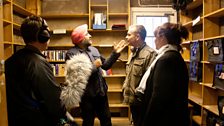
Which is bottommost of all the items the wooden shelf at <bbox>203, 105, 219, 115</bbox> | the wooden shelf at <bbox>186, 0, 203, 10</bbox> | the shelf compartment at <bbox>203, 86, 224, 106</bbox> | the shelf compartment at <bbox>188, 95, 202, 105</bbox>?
the wooden shelf at <bbox>203, 105, 219, 115</bbox>

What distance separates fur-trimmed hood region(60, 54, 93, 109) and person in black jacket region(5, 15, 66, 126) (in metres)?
0.41

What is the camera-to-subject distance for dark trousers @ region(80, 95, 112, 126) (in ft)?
10.6

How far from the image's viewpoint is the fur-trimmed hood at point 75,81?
229cm

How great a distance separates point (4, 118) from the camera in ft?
4.86

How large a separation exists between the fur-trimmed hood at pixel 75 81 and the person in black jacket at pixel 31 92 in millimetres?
406

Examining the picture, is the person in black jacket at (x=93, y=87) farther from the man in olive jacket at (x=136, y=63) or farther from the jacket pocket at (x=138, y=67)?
the jacket pocket at (x=138, y=67)

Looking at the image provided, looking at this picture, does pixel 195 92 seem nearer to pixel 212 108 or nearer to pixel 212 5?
pixel 212 108

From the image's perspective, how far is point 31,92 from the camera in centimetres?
175

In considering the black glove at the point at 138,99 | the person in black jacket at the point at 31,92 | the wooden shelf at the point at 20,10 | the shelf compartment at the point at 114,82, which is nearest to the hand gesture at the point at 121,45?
the black glove at the point at 138,99

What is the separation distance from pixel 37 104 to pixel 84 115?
1535 millimetres

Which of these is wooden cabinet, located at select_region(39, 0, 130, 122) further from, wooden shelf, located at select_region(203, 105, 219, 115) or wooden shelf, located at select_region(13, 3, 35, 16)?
wooden shelf, located at select_region(203, 105, 219, 115)

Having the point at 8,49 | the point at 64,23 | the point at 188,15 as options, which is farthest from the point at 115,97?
the point at 8,49

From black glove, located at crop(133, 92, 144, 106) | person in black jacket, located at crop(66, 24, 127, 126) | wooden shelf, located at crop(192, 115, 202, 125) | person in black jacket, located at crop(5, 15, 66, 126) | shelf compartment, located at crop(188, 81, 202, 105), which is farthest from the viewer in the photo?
shelf compartment, located at crop(188, 81, 202, 105)

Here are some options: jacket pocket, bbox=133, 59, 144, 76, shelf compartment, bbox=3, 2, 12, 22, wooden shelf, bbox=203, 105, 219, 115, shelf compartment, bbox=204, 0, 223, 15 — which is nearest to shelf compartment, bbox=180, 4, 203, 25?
shelf compartment, bbox=204, 0, 223, 15
